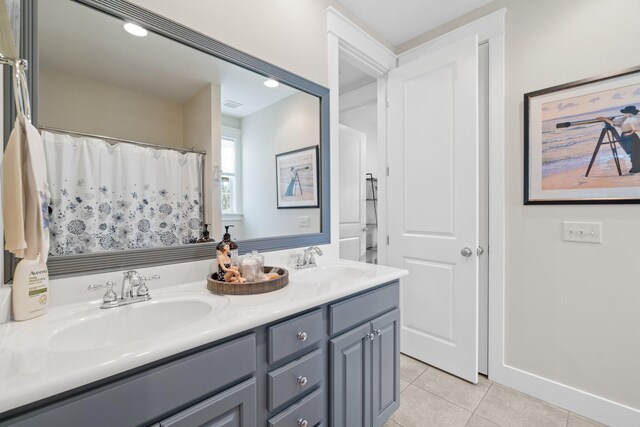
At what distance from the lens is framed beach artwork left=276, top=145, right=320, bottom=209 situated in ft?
5.51

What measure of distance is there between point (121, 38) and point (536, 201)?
7.73ft

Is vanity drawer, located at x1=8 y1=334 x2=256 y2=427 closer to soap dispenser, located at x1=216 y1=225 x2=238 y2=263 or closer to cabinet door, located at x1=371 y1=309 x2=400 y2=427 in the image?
soap dispenser, located at x1=216 y1=225 x2=238 y2=263

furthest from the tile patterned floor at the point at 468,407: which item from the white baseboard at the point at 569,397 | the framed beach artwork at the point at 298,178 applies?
the framed beach artwork at the point at 298,178

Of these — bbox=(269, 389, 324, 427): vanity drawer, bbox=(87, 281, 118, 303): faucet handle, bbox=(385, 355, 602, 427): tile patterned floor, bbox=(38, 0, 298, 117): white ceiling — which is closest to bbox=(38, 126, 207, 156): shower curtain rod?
bbox=(38, 0, 298, 117): white ceiling

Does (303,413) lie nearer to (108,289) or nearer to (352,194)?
(108,289)

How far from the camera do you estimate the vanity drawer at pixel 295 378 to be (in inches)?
37.6

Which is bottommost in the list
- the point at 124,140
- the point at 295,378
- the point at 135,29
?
the point at 295,378

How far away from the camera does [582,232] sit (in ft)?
5.52

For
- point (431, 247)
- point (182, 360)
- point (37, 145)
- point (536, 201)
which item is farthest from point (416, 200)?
point (37, 145)

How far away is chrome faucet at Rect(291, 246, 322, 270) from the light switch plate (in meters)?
1.50

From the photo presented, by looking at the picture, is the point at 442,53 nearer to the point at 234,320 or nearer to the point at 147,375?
the point at 234,320

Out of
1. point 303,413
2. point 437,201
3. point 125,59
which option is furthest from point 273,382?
point 437,201

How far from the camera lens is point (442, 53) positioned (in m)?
2.06

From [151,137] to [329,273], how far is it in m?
1.08
